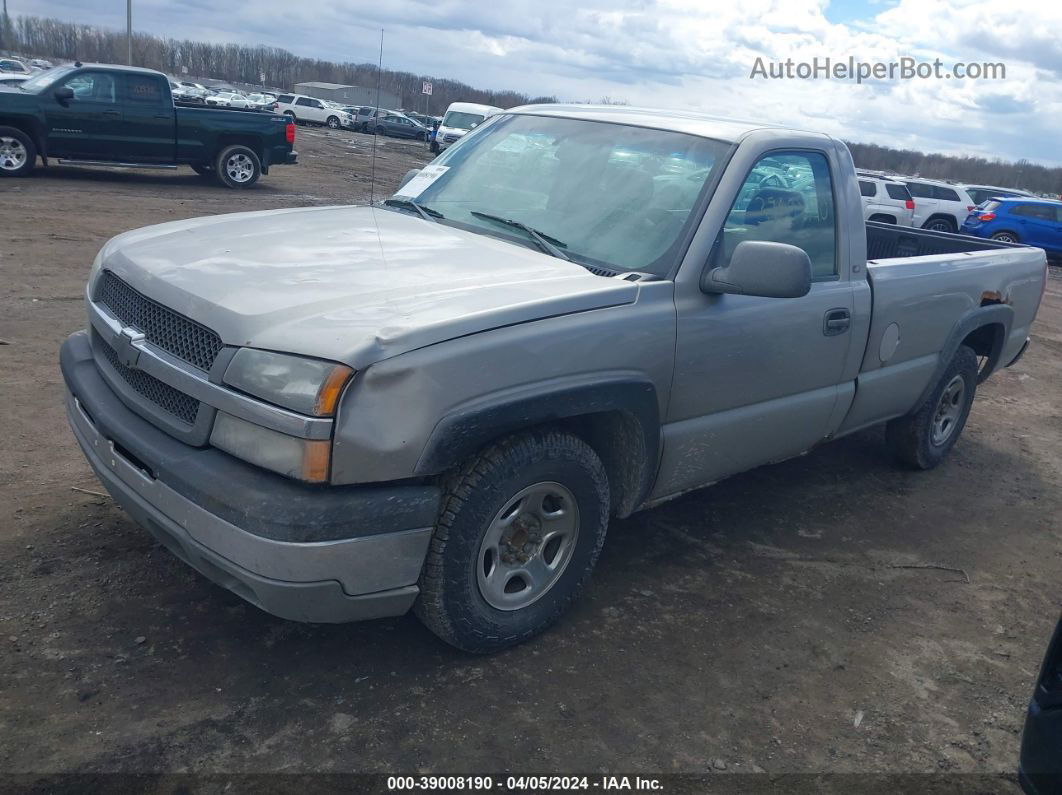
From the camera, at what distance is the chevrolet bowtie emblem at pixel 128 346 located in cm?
307

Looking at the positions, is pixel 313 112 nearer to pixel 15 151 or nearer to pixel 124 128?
pixel 124 128

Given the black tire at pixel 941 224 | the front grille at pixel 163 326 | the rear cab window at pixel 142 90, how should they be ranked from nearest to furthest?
1. the front grille at pixel 163 326
2. the rear cab window at pixel 142 90
3. the black tire at pixel 941 224

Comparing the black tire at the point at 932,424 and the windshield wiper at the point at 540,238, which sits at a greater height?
the windshield wiper at the point at 540,238

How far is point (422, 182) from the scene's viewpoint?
4504mm

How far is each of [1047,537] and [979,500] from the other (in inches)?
19.3

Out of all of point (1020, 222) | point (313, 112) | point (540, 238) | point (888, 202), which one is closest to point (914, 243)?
point (540, 238)

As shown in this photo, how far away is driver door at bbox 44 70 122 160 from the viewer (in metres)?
14.6

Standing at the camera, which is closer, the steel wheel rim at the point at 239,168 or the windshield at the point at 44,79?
the windshield at the point at 44,79

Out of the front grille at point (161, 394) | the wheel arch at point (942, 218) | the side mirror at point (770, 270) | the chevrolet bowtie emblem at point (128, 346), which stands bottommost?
the wheel arch at point (942, 218)

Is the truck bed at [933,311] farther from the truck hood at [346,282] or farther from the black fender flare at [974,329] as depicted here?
the truck hood at [346,282]

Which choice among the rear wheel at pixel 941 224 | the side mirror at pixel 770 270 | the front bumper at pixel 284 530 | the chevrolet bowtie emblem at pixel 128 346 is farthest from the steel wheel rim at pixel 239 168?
the rear wheel at pixel 941 224

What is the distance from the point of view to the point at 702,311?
3.56 meters

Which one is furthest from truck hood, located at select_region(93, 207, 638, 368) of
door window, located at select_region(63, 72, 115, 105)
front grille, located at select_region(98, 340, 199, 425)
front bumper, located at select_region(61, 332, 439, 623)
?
door window, located at select_region(63, 72, 115, 105)

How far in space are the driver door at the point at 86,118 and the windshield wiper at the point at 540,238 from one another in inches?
523
